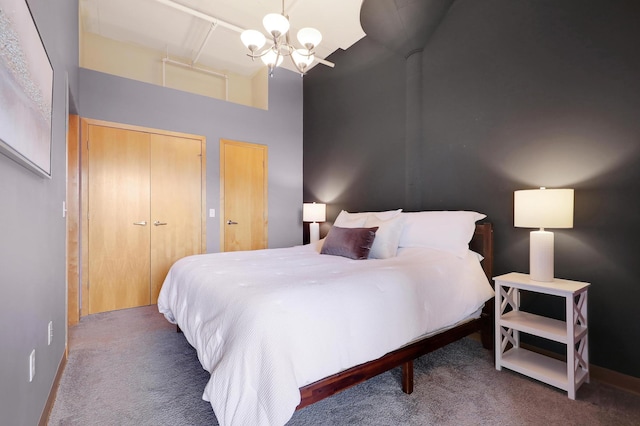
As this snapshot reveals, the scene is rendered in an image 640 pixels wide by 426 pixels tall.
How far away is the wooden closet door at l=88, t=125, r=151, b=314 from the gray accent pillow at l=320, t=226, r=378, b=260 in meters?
2.34

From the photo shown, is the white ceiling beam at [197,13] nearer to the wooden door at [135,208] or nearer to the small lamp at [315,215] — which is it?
the wooden door at [135,208]

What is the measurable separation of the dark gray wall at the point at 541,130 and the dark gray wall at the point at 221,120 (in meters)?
1.66

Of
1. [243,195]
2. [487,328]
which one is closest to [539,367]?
[487,328]

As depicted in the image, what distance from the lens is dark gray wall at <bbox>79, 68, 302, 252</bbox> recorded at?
332 cm

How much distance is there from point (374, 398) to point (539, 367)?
113 cm

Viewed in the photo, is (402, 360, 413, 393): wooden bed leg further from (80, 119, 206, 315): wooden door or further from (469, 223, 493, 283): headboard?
(80, 119, 206, 315): wooden door

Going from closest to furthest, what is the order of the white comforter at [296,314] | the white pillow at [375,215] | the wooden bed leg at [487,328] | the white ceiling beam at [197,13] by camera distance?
the white comforter at [296,314]
the wooden bed leg at [487,328]
the white pillow at [375,215]
the white ceiling beam at [197,13]

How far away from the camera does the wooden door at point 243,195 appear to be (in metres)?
4.08

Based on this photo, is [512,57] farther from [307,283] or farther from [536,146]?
[307,283]

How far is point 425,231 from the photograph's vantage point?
252 centimetres

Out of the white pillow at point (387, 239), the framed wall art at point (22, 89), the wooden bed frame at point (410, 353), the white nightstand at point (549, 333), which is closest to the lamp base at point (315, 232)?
the white pillow at point (387, 239)

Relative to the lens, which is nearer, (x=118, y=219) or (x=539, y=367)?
(x=539, y=367)

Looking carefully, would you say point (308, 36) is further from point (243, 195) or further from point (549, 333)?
point (549, 333)

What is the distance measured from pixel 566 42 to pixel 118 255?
456 cm
